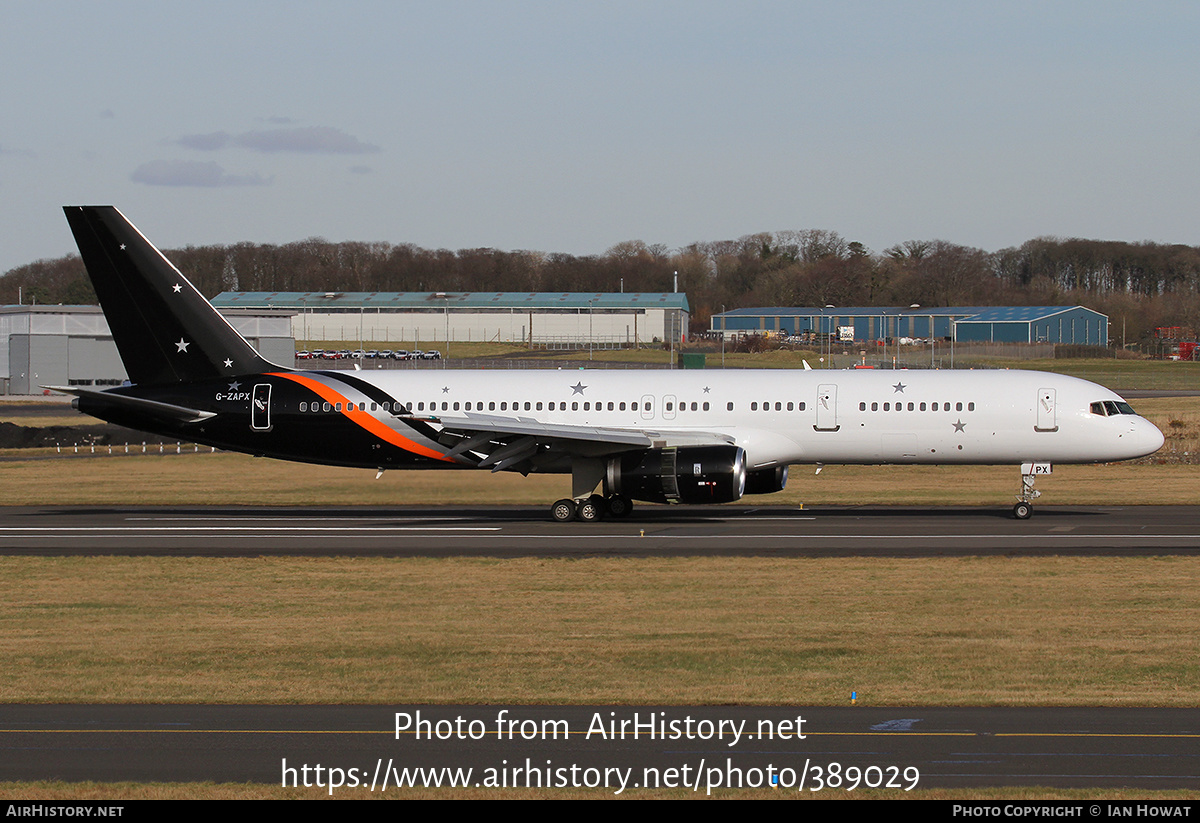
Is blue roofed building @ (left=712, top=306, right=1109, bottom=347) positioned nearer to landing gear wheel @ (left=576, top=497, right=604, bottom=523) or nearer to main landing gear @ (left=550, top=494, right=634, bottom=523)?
main landing gear @ (left=550, top=494, right=634, bottom=523)

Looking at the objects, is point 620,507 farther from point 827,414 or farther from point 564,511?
point 827,414

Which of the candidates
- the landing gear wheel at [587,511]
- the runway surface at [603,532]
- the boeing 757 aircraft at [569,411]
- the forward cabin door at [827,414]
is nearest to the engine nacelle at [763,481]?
the boeing 757 aircraft at [569,411]

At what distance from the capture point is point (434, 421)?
31719 millimetres

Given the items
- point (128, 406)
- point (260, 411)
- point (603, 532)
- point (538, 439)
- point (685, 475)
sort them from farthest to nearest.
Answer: point (260, 411)
point (128, 406)
point (538, 439)
point (685, 475)
point (603, 532)

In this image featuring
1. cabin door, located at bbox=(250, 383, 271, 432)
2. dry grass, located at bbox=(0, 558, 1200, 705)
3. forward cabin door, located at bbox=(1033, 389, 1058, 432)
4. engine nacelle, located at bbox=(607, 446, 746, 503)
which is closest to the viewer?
dry grass, located at bbox=(0, 558, 1200, 705)

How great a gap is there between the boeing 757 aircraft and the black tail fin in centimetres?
4

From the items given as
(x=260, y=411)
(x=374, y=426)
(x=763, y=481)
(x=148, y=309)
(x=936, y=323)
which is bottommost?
(x=763, y=481)

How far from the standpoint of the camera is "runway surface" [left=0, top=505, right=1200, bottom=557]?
27281 millimetres

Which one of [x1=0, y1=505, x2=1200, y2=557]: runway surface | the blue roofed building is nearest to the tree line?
the blue roofed building

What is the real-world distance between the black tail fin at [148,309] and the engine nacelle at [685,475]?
11.8m

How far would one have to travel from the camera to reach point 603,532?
31.0 meters

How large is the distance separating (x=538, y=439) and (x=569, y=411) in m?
2.72

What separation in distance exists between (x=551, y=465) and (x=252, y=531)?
823cm

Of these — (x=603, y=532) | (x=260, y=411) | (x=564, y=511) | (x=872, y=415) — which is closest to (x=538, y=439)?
(x=564, y=511)
